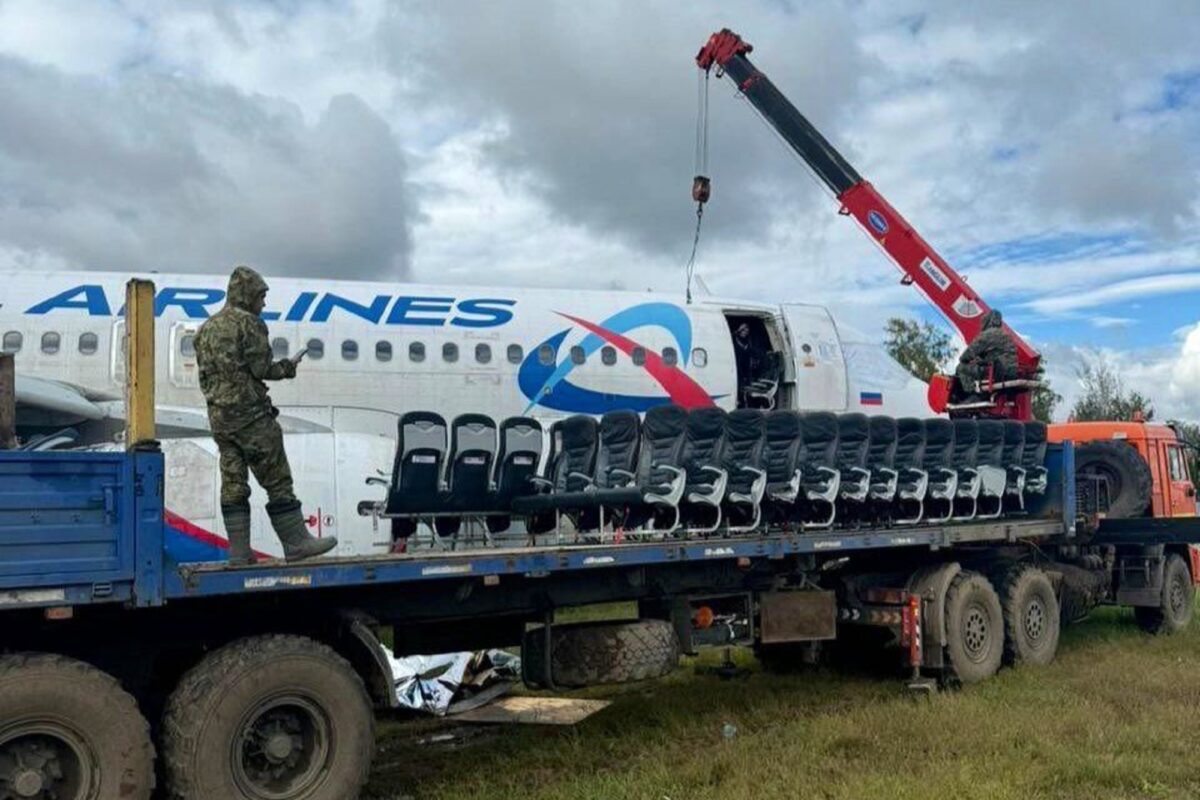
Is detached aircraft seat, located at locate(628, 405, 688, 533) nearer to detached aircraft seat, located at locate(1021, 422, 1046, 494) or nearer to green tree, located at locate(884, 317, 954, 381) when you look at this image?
detached aircraft seat, located at locate(1021, 422, 1046, 494)

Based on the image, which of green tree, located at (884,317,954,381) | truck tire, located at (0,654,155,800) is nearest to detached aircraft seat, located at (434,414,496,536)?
truck tire, located at (0,654,155,800)

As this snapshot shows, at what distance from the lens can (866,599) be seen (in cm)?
1045

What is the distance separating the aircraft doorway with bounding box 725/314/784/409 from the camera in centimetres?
1673

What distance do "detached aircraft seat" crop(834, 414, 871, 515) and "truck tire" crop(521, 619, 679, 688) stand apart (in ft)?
8.31

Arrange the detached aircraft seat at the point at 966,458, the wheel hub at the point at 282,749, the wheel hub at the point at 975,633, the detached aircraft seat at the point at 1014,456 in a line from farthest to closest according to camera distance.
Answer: the detached aircraft seat at the point at 1014,456
the detached aircraft seat at the point at 966,458
the wheel hub at the point at 975,633
the wheel hub at the point at 282,749

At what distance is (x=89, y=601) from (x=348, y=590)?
160 centimetres

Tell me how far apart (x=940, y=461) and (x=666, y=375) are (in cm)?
618

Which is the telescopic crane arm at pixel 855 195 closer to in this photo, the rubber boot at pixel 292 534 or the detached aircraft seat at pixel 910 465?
the detached aircraft seat at pixel 910 465

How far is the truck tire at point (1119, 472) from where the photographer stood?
46.3 ft

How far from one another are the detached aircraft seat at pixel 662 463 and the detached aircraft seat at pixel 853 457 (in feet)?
5.61

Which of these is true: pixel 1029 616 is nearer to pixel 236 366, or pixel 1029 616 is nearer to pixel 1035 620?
pixel 1035 620

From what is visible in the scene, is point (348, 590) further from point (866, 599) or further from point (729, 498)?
point (866, 599)

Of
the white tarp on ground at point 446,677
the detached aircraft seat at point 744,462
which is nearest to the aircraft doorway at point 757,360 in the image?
the white tarp on ground at point 446,677

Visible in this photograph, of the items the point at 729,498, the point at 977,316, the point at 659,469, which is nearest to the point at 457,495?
the point at 659,469
